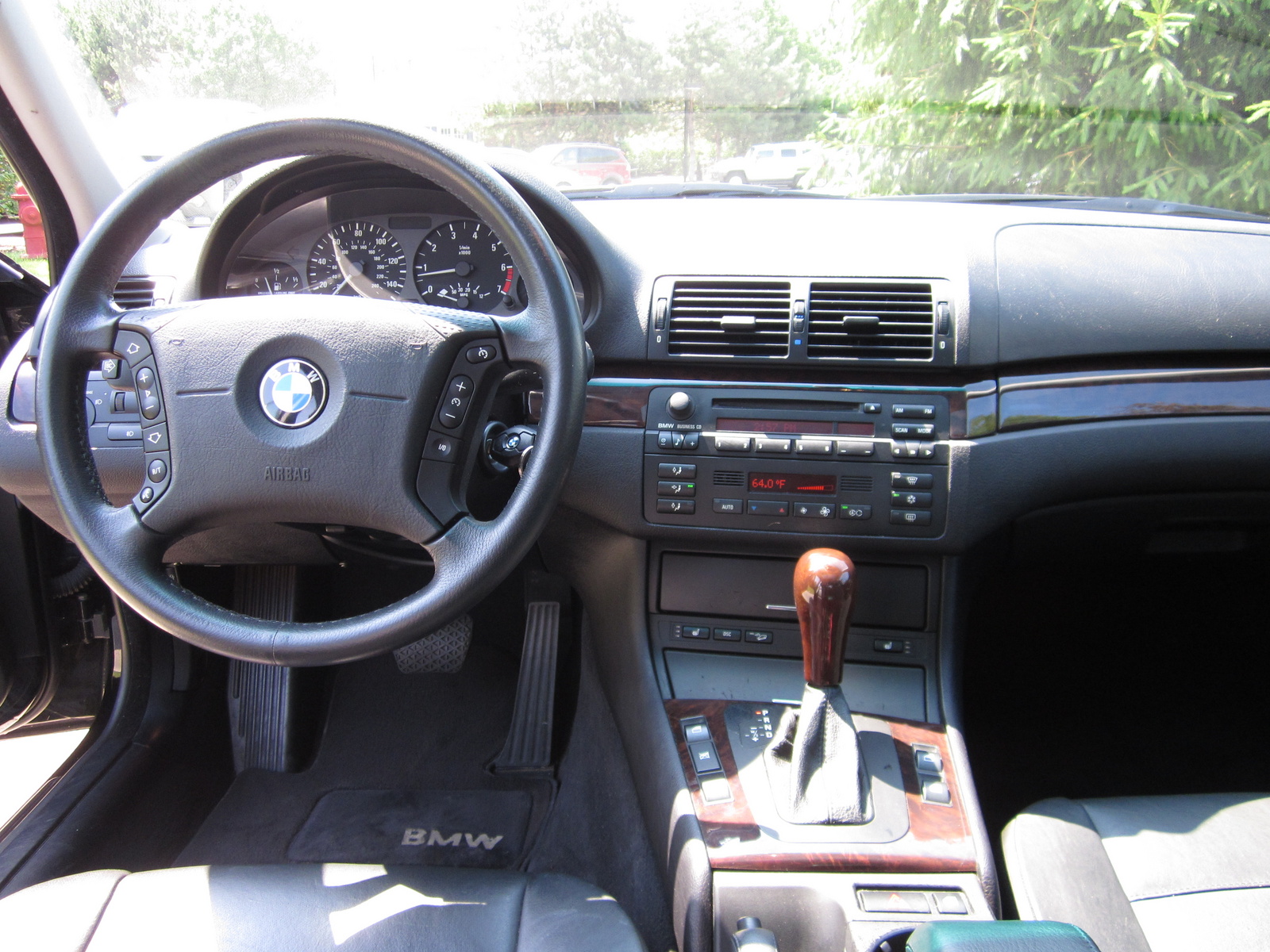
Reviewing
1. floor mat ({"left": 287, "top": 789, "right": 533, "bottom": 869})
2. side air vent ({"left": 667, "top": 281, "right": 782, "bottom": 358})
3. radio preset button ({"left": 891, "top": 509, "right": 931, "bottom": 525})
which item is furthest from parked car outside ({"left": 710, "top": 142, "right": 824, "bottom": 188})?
floor mat ({"left": 287, "top": 789, "right": 533, "bottom": 869})

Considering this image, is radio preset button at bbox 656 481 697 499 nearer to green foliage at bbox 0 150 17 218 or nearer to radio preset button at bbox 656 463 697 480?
radio preset button at bbox 656 463 697 480

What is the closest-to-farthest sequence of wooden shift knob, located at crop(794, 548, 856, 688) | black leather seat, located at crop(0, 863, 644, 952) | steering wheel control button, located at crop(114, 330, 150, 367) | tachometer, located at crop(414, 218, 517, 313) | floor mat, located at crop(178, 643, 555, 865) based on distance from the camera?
black leather seat, located at crop(0, 863, 644, 952), steering wheel control button, located at crop(114, 330, 150, 367), wooden shift knob, located at crop(794, 548, 856, 688), tachometer, located at crop(414, 218, 517, 313), floor mat, located at crop(178, 643, 555, 865)

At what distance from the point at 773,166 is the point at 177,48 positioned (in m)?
1.35

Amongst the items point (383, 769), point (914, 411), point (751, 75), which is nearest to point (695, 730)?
point (914, 411)

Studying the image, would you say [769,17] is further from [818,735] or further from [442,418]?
[818,735]

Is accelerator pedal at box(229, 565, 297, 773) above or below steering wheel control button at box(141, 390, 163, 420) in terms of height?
below

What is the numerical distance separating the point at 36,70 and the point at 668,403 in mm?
1466

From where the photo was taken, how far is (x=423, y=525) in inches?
46.9

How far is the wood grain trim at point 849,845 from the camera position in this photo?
4.27ft

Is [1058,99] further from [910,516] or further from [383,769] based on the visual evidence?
[383,769]

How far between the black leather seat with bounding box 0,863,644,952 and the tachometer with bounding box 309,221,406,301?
101 cm

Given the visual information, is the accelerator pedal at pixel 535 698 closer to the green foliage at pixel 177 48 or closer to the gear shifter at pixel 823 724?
the gear shifter at pixel 823 724

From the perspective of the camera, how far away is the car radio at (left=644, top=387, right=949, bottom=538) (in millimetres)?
1507

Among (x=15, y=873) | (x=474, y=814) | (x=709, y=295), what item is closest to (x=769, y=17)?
(x=709, y=295)
